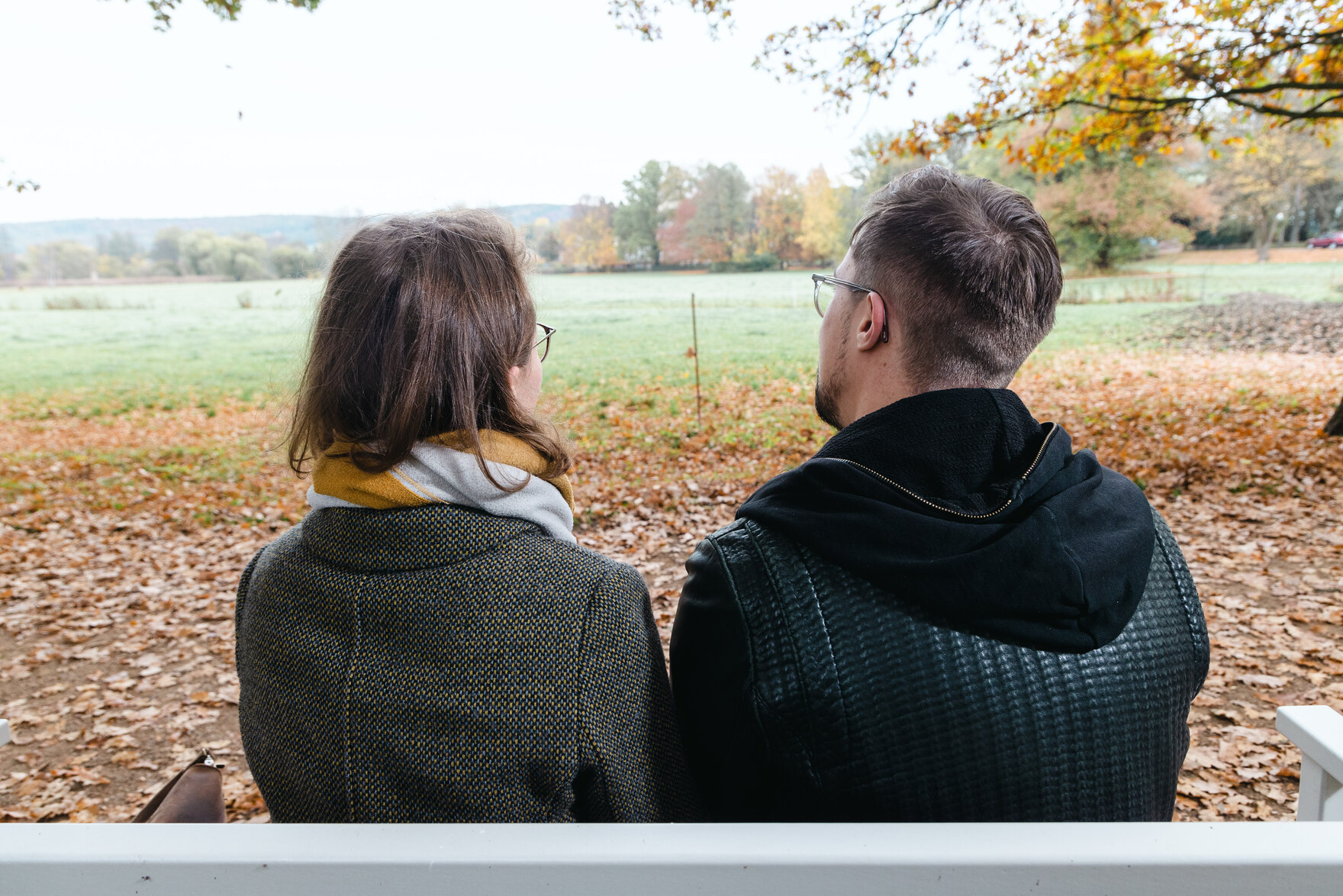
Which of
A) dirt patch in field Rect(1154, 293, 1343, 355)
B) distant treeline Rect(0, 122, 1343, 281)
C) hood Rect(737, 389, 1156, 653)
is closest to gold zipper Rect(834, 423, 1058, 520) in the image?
hood Rect(737, 389, 1156, 653)

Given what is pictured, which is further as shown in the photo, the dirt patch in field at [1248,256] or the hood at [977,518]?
the dirt patch in field at [1248,256]

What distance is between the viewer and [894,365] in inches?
55.7

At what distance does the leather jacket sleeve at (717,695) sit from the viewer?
1.16 m

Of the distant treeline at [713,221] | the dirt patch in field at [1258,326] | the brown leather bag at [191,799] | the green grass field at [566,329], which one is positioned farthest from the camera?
the dirt patch in field at [1258,326]

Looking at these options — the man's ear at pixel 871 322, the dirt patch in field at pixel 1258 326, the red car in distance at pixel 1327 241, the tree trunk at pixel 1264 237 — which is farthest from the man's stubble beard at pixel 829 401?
the red car in distance at pixel 1327 241

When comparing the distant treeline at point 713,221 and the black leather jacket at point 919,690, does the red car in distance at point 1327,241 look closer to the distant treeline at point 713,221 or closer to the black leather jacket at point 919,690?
the distant treeline at point 713,221

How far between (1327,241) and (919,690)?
857 inches

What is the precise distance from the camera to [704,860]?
0.79 meters

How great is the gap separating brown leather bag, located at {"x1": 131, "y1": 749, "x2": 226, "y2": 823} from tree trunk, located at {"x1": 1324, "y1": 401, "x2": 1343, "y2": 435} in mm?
9076

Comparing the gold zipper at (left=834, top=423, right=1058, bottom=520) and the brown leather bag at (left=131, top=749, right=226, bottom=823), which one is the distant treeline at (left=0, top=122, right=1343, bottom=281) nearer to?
the gold zipper at (left=834, top=423, right=1058, bottom=520)

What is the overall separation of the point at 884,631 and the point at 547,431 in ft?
2.03

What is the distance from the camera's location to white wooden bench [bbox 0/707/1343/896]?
2.57 ft

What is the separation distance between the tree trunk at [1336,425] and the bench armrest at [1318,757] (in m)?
7.91

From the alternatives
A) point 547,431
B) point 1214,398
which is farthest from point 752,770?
point 1214,398
